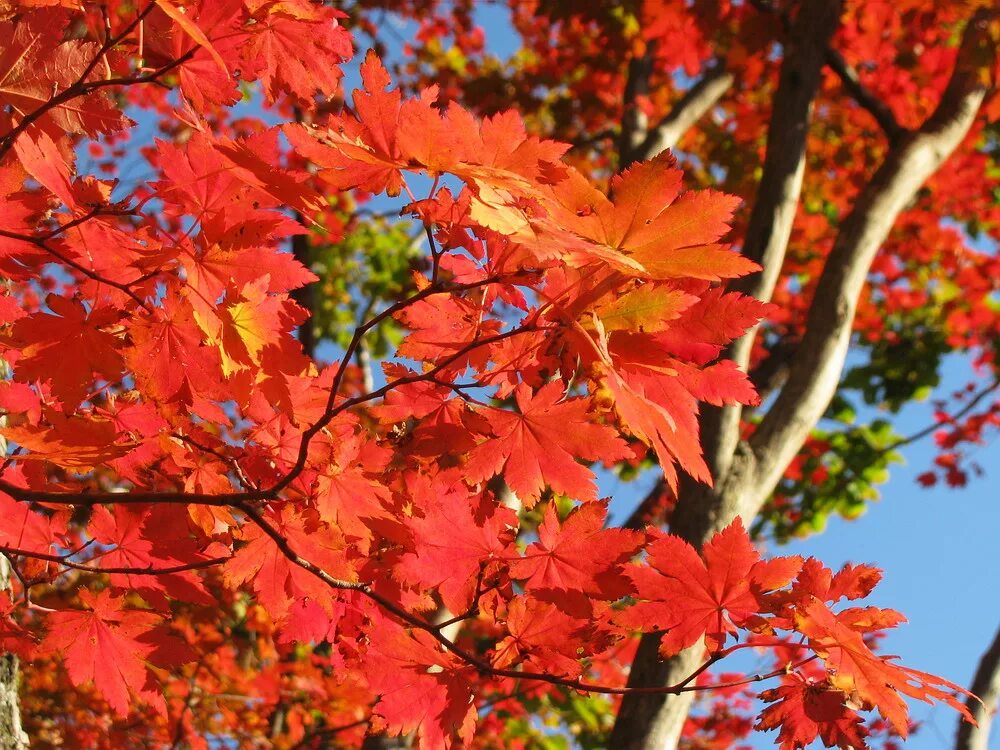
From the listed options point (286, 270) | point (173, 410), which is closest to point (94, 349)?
point (173, 410)

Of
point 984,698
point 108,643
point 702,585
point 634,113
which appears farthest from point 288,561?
point 634,113

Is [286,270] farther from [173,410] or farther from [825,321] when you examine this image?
[825,321]

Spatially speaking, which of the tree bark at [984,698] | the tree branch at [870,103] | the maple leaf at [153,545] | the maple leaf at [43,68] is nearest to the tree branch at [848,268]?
the tree branch at [870,103]

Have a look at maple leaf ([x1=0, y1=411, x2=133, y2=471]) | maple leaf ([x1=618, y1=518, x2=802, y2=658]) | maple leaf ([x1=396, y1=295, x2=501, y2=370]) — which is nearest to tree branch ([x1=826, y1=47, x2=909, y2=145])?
maple leaf ([x1=396, y1=295, x2=501, y2=370])

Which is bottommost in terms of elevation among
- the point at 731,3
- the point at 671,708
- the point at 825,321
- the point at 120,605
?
the point at 120,605

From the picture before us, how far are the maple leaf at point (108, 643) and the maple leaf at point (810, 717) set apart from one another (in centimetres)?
112

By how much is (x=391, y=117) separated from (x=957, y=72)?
415 centimetres

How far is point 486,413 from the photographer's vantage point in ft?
5.44

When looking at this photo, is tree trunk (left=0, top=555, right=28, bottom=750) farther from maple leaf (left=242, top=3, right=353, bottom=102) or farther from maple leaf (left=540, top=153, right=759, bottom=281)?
maple leaf (left=540, top=153, right=759, bottom=281)

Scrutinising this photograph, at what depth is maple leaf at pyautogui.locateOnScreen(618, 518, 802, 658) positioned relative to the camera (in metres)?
1.47

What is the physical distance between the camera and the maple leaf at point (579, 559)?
5.06ft

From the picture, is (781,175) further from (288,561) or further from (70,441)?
(70,441)

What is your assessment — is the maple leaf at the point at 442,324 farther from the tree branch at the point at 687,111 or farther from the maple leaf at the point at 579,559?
the tree branch at the point at 687,111

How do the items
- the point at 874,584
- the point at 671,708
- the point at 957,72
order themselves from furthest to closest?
the point at 957,72, the point at 671,708, the point at 874,584
